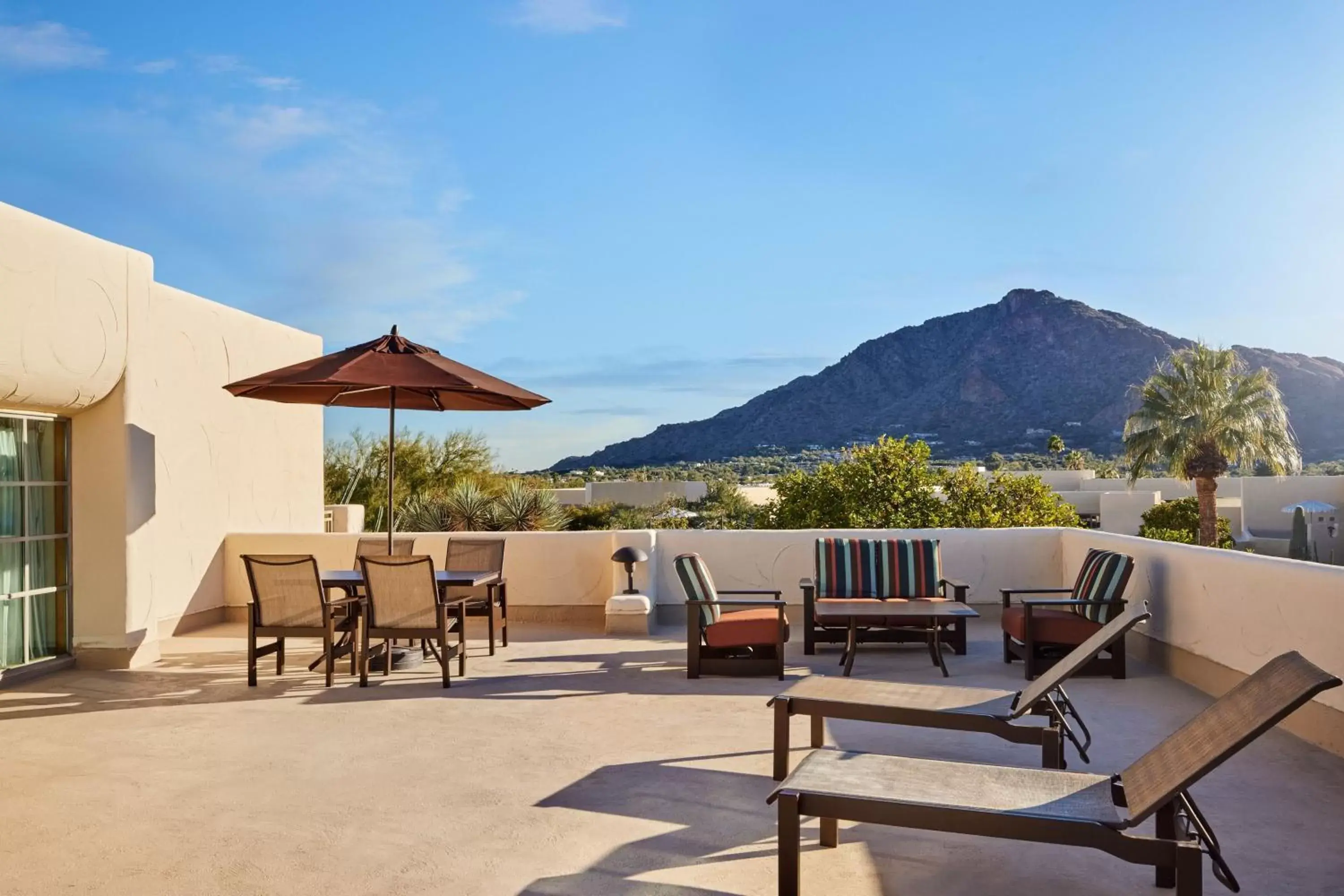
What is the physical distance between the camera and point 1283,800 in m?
4.18

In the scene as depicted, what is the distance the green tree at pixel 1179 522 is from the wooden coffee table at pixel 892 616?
17.5 meters

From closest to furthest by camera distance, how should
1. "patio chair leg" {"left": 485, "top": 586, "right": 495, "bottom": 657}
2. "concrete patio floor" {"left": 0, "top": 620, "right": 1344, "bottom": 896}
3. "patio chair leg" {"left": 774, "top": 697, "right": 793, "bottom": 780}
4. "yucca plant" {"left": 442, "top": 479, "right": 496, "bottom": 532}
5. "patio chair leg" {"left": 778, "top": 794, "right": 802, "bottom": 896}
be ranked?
1. "patio chair leg" {"left": 778, "top": 794, "right": 802, "bottom": 896}
2. "concrete patio floor" {"left": 0, "top": 620, "right": 1344, "bottom": 896}
3. "patio chair leg" {"left": 774, "top": 697, "right": 793, "bottom": 780}
4. "patio chair leg" {"left": 485, "top": 586, "right": 495, "bottom": 657}
5. "yucca plant" {"left": 442, "top": 479, "right": 496, "bottom": 532}

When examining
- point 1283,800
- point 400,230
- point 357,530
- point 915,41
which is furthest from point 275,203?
point 1283,800

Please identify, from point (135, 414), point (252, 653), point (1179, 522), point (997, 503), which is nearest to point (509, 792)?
point (252, 653)

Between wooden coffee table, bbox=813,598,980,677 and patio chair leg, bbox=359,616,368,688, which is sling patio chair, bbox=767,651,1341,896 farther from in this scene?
patio chair leg, bbox=359,616,368,688

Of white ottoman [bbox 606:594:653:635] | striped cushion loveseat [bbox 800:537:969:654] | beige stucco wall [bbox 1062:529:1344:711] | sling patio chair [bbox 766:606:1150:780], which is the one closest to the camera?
sling patio chair [bbox 766:606:1150:780]

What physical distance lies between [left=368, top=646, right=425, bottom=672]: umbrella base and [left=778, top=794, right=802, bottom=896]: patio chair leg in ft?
16.1

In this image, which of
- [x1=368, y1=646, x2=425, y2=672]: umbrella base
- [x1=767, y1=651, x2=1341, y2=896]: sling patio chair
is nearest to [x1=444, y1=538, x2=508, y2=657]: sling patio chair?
[x1=368, y1=646, x2=425, y2=672]: umbrella base

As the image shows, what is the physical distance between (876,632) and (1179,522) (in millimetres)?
19175

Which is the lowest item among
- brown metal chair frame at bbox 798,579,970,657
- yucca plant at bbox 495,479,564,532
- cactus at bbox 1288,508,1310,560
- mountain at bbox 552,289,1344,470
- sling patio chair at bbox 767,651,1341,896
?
cactus at bbox 1288,508,1310,560

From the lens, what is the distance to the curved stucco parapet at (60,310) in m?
6.56

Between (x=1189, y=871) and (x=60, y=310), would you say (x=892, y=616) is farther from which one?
(x=60, y=310)

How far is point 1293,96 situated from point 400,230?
55.1 feet

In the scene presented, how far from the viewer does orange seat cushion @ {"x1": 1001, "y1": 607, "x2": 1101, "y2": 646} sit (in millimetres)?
6938
